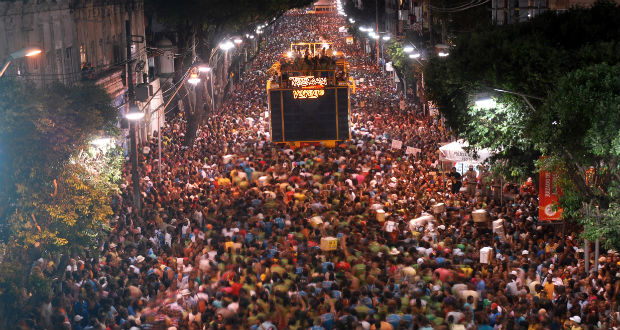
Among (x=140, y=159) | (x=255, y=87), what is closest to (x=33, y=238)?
(x=140, y=159)

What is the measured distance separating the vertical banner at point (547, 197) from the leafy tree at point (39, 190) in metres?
9.73

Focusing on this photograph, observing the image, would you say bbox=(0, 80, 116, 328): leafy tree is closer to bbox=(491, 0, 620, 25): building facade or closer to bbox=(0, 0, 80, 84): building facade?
bbox=(0, 0, 80, 84): building facade

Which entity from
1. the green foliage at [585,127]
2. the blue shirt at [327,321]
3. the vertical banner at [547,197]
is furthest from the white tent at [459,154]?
the blue shirt at [327,321]

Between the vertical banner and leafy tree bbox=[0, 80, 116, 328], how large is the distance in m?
9.73

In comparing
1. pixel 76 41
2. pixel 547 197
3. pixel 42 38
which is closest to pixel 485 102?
pixel 547 197

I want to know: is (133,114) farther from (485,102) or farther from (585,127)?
A: (585,127)

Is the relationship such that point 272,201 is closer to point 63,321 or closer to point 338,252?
point 338,252

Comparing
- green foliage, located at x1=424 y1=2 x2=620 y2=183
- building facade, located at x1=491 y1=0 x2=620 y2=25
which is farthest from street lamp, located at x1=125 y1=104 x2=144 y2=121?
building facade, located at x1=491 y1=0 x2=620 y2=25

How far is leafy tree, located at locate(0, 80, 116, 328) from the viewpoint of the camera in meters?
17.4

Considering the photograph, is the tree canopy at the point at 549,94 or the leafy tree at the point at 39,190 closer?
the tree canopy at the point at 549,94

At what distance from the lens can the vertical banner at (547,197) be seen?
63.9 ft

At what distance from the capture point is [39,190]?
18.8 metres

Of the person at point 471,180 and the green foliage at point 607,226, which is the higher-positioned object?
the green foliage at point 607,226

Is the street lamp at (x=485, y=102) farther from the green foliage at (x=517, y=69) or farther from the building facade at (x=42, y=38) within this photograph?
the building facade at (x=42, y=38)
